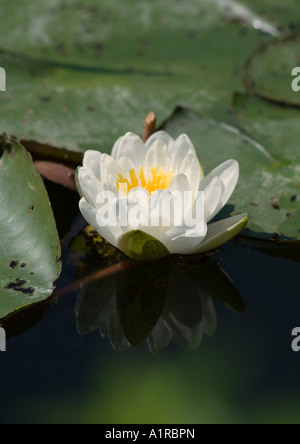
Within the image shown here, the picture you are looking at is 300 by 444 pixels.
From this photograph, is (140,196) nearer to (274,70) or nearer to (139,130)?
(139,130)

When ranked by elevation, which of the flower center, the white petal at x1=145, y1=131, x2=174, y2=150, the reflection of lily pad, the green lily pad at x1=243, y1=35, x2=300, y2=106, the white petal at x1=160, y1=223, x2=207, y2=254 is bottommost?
the reflection of lily pad

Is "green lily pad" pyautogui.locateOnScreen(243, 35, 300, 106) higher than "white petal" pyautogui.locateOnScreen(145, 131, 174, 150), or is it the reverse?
"green lily pad" pyautogui.locateOnScreen(243, 35, 300, 106)

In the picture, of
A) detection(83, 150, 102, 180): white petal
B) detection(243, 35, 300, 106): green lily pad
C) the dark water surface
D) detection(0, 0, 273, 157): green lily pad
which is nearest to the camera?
the dark water surface

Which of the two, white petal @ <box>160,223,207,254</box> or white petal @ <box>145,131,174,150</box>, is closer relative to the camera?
white petal @ <box>160,223,207,254</box>

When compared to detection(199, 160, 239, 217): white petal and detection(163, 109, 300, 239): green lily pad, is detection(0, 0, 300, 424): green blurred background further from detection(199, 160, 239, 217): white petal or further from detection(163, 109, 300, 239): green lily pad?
detection(199, 160, 239, 217): white petal

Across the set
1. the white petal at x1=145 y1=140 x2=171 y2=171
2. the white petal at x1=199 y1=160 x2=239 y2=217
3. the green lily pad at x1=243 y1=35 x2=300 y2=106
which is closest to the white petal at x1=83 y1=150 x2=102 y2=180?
the white petal at x1=145 y1=140 x2=171 y2=171

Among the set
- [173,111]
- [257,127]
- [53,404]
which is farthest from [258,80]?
[53,404]
